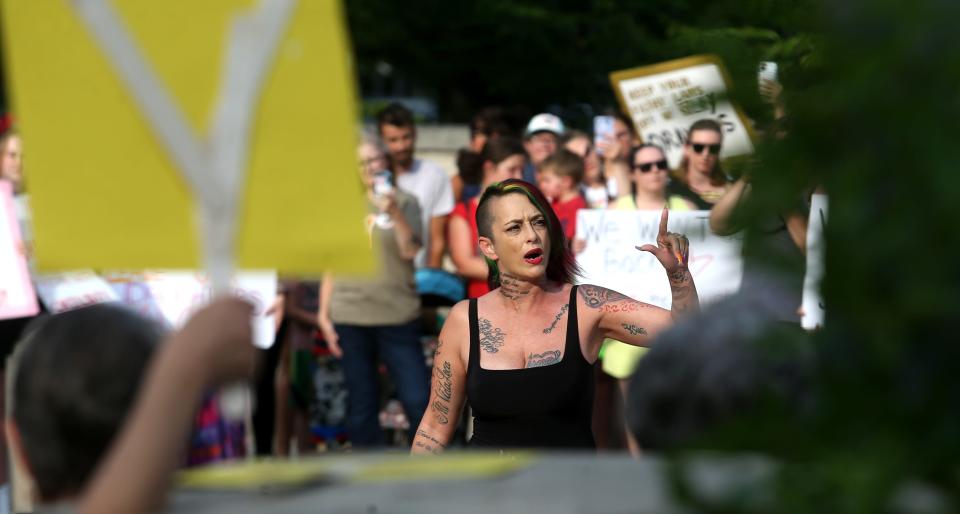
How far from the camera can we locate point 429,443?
15.9ft

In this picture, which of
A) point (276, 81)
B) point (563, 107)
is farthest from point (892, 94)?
point (563, 107)

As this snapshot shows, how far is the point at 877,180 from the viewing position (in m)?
1.57

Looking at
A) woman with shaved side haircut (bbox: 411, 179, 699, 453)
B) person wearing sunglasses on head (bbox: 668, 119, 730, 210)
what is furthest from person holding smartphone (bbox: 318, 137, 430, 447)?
woman with shaved side haircut (bbox: 411, 179, 699, 453)

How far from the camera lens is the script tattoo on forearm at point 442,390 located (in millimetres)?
4895

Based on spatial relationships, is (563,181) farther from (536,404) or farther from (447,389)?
(536,404)

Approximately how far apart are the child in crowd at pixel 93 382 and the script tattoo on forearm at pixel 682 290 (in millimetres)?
2895

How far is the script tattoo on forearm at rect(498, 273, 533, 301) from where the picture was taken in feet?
16.9

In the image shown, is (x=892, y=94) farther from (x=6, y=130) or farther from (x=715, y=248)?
(x=6, y=130)

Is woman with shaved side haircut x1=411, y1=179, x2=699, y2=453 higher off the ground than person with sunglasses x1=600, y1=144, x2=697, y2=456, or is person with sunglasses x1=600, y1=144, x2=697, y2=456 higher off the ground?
person with sunglasses x1=600, y1=144, x2=697, y2=456

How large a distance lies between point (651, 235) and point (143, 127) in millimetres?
6180

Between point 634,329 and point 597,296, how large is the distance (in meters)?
0.18

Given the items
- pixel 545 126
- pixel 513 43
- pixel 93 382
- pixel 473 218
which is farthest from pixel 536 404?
pixel 513 43

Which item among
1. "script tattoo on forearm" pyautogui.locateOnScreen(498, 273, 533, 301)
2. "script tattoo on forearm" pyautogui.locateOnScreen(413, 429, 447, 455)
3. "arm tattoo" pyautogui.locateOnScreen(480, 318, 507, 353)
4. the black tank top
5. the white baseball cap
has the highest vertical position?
the white baseball cap

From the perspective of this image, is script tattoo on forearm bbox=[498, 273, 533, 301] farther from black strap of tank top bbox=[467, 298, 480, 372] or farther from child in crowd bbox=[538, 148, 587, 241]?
child in crowd bbox=[538, 148, 587, 241]
